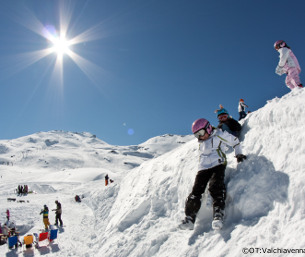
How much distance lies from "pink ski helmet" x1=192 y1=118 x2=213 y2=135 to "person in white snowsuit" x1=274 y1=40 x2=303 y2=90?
3994 mm

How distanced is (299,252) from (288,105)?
131 inches

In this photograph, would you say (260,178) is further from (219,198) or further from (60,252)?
(60,252)

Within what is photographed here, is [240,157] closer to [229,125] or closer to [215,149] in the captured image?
[215,149]

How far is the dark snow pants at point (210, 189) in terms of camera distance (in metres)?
4.44

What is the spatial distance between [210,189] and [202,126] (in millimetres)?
1483

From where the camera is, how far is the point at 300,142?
418 cm

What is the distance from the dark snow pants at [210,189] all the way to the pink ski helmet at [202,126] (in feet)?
2.94

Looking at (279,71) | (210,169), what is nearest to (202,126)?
(210,169)

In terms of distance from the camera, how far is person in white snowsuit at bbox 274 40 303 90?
7.37 meters

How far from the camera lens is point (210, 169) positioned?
16.7ft

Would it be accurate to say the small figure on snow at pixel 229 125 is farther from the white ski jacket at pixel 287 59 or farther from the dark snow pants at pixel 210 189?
the white ski jacket at pixel 287 59

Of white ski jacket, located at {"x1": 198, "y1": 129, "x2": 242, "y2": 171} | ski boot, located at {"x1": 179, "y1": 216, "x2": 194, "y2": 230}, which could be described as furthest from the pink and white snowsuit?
ski boot, located at {"x1": 179, "y1": 216, "x2": 194, "y2": 230}

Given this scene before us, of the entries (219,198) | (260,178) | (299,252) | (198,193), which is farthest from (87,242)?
(299,252)

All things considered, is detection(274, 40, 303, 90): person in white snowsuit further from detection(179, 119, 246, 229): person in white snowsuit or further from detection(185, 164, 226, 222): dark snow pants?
detection(185, 164, 226, 222): dark snow pants
